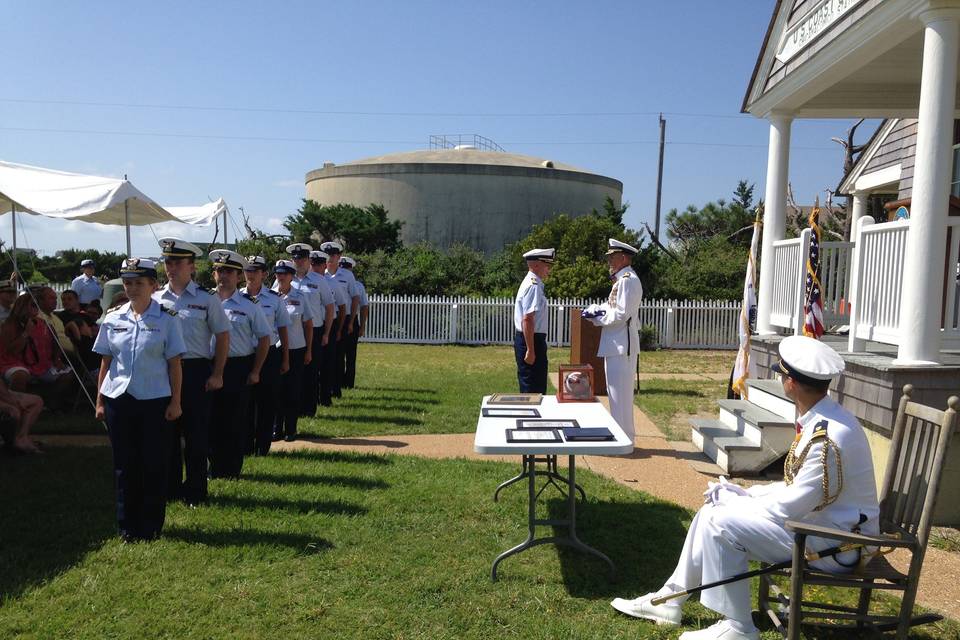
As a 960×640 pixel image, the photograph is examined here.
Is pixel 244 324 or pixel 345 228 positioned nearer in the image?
pixel 244 324

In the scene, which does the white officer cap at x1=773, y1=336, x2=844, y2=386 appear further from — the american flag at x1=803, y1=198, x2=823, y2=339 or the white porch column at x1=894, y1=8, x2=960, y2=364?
the american flag at x1=803, y1=198, x2=823, y2=339

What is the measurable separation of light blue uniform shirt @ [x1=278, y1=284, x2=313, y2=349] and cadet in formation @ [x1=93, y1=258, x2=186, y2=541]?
3.24 meters

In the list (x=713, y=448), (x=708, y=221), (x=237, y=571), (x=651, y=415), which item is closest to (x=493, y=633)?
(x=237, y=571)

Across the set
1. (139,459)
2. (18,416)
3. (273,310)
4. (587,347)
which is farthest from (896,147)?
(18,416)

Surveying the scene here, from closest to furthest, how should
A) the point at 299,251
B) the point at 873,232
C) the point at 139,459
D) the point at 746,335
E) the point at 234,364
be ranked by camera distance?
the point at 139,459, the point at 234,364, the point at 873,232, the point at 746,335, the point at 299,251

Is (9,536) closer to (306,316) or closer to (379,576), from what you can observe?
(379,576)

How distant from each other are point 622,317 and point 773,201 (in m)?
3.21

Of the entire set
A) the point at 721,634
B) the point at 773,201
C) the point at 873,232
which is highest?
the point at 773,201

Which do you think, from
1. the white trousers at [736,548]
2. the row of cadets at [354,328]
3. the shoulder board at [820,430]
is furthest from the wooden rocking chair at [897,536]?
the row of cadets at [354,328]

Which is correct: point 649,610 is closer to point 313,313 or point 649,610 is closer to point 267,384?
point 267,384

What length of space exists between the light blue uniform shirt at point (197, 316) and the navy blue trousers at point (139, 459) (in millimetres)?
742

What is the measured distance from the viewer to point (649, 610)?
396cm

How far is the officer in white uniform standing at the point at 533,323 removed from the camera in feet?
23.1

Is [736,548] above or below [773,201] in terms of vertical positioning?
below
